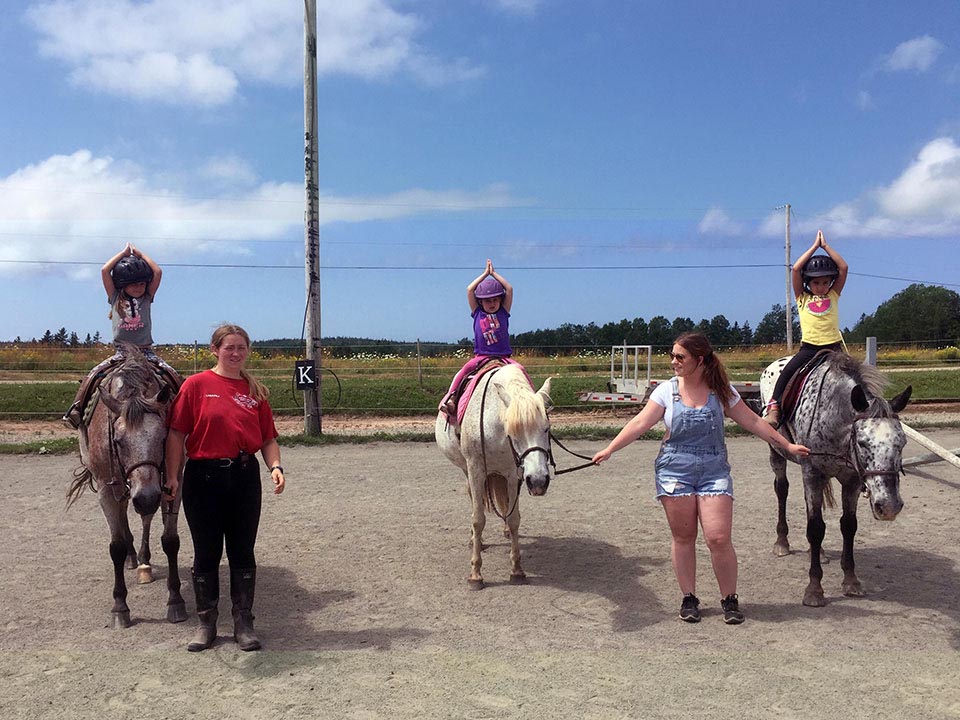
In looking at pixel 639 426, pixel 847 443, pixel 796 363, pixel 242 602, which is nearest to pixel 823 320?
pixel 796 363

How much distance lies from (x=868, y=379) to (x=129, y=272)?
514cm

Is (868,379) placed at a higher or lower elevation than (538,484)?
higher

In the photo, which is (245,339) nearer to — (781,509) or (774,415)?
(774,415)

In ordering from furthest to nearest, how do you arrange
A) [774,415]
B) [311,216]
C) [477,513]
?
[311,216], [774,415], [477,513]

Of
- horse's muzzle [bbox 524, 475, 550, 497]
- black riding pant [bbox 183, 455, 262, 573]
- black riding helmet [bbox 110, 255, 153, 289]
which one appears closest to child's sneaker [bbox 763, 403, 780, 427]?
horse's muzzle [bbox 524, 475, 550, 497]

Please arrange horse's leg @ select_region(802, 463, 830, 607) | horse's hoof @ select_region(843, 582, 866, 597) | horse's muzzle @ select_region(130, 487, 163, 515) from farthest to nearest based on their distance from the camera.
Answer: horse's hoof @ select_region(843, 582, 866, 597) < horse's leg @ select_region(802, 463, 830, 607) < horse's muzzle @ select_region(130, 487, 163, 515)

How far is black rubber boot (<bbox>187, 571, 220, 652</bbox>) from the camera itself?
4273 millimetres

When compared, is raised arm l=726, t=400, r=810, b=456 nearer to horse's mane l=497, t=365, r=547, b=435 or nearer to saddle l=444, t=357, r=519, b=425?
horse's mane l=497, t=365, r=547, b=435

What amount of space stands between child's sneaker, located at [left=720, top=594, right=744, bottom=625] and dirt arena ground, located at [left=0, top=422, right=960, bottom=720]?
0.06m

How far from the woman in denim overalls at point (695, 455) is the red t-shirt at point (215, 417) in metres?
2.09

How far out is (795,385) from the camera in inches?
219

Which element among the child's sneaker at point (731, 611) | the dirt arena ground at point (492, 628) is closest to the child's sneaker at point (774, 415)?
the dirt arena ground at point (492, 628)

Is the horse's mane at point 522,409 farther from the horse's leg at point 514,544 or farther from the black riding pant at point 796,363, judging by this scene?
the black riding pant at point 796,363

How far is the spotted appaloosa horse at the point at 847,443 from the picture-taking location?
170 inches
